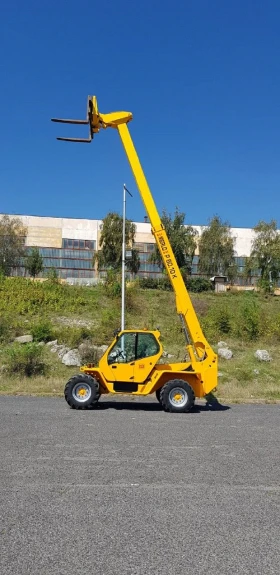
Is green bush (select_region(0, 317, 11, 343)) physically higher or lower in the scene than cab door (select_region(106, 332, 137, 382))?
lower

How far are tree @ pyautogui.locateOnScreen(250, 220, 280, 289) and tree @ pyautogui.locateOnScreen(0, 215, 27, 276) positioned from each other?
2479 centimetres

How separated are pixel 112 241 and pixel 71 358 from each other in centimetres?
3380

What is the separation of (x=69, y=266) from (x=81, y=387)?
48688 mm

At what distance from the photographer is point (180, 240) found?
54062mm

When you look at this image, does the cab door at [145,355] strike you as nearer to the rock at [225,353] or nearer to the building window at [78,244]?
the rock at [225,353]

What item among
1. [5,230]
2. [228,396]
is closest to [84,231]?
[5,230]

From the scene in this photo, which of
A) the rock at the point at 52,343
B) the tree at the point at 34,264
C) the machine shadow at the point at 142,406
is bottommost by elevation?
the machine shadow at the point at 142,406

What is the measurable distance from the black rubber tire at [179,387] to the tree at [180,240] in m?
40.5

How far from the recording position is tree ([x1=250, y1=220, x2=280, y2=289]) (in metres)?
57.1

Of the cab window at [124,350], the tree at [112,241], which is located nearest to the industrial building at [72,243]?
the tree at [112,241]

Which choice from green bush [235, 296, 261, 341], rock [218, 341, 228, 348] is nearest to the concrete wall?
green bush [235, 296, 261, 341]

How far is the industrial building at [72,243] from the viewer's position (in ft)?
200

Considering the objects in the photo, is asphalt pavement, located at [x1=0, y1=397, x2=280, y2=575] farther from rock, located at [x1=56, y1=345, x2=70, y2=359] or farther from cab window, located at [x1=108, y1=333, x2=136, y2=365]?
rock, located at [x1=56, y1=345, x2=70, y2=359]

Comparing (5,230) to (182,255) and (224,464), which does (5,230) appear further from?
(224,464)
